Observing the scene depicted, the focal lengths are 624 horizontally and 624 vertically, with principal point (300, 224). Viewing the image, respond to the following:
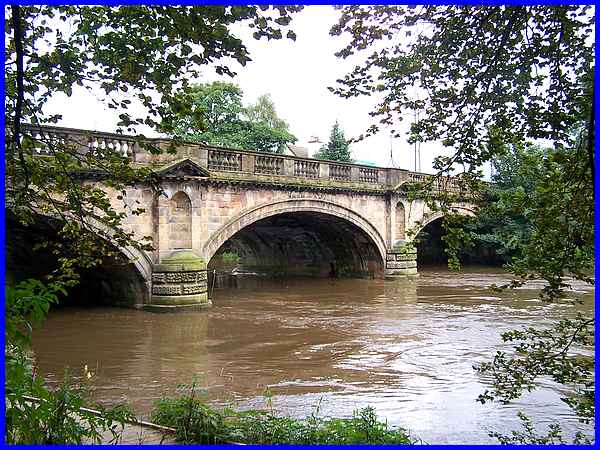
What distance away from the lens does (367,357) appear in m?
9.17

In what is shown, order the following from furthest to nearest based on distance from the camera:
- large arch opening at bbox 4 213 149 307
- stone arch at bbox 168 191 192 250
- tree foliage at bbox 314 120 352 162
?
tree foliage at bbox 314 120 352 162, stone arch at bbox 168 191 192 250, large arch opening at bbox 4 213 149 307

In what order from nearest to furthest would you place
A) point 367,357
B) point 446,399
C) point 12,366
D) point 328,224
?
1. point 12,366
2. point 446,399
3. point 367,357
4. point 328,224

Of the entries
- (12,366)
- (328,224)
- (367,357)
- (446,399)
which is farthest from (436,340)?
(328,224)

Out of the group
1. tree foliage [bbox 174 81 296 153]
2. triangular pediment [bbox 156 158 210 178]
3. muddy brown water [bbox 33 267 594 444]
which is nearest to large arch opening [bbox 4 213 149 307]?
muddy brown water [bbox 33 267 594 444]

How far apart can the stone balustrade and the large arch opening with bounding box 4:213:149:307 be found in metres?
1.84

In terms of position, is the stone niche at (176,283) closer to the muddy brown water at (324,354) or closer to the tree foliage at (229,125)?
the muddy brown water at (324,354)

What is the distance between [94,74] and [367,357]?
6332mm

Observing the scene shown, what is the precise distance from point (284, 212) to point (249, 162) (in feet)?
5.90

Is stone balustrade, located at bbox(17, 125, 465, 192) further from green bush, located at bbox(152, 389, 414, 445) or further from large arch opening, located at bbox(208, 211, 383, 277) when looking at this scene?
green bush, located at bbox(152, 389, 414, 445)

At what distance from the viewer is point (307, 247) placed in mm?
23828

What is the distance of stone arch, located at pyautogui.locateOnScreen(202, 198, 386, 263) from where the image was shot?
1429cm

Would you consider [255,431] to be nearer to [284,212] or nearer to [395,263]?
[284,212]

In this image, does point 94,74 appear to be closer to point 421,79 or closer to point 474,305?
point 421,79

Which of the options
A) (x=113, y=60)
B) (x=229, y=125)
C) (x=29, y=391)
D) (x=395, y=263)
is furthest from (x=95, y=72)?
(x=229, y=125)
